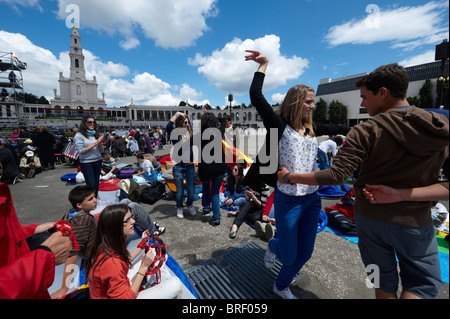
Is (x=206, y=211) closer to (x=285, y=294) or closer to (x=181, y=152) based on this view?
(x=181, y=152)

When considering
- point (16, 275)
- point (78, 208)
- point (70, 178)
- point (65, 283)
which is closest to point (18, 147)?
point (70, 178)

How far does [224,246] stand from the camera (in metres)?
3.31

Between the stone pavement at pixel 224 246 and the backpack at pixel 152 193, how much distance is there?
160mm

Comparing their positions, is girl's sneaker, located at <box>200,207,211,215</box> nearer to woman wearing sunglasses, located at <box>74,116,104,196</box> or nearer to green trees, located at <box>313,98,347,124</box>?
woman wearing sunglasses, located at <box>74,116,104,196</box>

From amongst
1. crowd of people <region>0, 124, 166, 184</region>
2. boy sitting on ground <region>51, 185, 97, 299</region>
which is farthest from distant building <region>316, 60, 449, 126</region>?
boy sitting on ground <region>51, 185, 97, 299</region>

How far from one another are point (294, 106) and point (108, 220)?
2.10 m

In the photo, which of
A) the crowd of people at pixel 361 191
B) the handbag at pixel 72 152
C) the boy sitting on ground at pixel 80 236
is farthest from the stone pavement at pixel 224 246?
the handbag at pixel 72 152

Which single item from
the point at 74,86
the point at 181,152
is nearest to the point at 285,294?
the point at 181,152

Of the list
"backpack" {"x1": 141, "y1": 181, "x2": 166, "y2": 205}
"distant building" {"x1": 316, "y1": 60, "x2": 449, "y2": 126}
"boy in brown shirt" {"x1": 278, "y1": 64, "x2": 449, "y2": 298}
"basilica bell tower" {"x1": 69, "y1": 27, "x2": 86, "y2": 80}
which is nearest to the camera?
"boy in brown shirt" {"x1": 278, "y1": 64, "x2": 449, "y2": 298}

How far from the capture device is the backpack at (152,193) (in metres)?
5.20

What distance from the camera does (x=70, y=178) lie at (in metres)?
7.37

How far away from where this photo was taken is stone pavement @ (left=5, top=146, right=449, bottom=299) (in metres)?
2.38

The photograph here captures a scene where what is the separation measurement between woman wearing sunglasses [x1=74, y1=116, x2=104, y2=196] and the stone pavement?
1365mm
